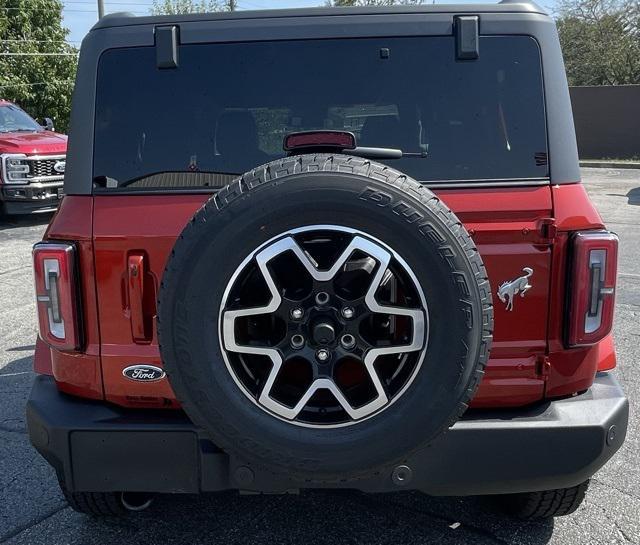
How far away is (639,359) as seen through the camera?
4.91 m

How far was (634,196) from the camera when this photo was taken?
575 inches

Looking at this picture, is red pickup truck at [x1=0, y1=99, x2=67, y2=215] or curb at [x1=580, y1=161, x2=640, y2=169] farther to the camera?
curb at [x1=580, y1=161, x2=640, y2=169]

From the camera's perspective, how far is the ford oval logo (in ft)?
7.93

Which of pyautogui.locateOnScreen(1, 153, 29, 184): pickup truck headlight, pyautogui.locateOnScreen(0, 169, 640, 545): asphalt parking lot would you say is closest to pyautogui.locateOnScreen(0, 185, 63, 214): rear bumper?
pyautogui.locateOnScreen(1, 153, 29, 184): pickup truck headlight

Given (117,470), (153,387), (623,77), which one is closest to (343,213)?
(153,387)

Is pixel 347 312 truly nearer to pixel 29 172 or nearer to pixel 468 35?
pixel 468 35

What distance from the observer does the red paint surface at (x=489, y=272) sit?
233 centimetres

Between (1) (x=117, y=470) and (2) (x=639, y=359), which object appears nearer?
(1) (x=117, y=470)

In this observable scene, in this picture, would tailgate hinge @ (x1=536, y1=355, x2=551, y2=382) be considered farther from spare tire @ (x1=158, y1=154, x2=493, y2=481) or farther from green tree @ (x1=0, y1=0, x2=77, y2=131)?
green tree @ (x1=0, y1=0, x2=77, y2=131)

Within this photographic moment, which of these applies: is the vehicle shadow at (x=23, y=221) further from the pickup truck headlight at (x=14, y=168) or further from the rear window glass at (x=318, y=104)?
the rear window glass at (x=318, y=104)

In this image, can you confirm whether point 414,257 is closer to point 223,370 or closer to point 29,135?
point 223,370

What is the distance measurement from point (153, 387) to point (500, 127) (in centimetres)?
151

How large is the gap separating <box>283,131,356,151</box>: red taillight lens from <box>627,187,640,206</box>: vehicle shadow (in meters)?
12.7

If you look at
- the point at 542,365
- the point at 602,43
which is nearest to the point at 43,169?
the point at 542,365
